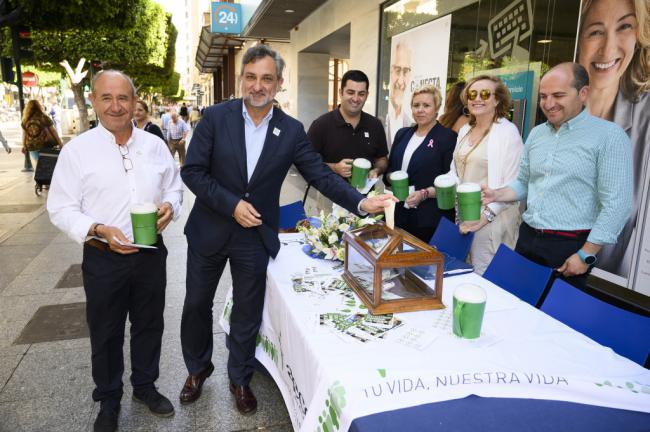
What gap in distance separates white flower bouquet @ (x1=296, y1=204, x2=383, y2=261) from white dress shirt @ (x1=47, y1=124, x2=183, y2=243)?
0.91 m

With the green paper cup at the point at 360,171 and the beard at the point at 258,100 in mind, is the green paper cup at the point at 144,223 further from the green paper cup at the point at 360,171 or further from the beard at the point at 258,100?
the green paper cup at the point at 360,171

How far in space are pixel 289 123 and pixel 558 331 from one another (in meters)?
1.59

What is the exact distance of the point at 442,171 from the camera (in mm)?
3422

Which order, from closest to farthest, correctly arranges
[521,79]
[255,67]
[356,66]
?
1. [255,67]
2. [521,79]
3. [356,66]

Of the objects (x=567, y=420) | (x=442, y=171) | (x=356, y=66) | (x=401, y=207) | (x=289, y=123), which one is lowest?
(x=567, y=420)

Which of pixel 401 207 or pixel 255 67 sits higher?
pixel 255 67

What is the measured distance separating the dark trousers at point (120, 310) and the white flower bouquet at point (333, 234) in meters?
0.83

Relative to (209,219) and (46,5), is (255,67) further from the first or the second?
(46,5)

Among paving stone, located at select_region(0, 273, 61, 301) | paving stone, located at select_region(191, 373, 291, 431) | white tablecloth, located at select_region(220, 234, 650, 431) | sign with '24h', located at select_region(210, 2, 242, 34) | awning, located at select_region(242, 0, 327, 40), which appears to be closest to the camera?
white tablecloth, located at select_region(220, 234, 650, 431)

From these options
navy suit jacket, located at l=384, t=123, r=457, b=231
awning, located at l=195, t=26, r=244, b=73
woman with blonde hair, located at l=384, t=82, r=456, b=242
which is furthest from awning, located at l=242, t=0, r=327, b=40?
navy suit jacket, located at l=384, t=123, r=457, b=231

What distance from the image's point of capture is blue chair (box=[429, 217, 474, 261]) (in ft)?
9.99

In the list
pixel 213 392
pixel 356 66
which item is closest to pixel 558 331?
pixel 213 392

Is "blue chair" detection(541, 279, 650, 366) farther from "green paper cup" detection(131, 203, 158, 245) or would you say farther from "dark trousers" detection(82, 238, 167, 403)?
"dark trousers" detection(82, 238, 167, 403)

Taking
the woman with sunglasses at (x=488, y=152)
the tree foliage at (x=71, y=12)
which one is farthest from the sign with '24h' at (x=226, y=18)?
the woman with sunglasses at (x=488, y=152)
